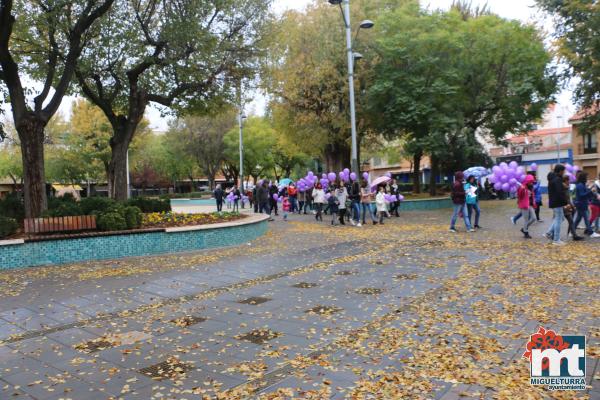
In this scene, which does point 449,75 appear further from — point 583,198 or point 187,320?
point 187,320

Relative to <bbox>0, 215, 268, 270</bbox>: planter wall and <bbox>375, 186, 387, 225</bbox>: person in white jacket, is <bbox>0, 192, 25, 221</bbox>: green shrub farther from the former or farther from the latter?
<bbox>375, 186, 387, 225</bbox>: person in white jacket

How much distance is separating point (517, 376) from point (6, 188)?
245 ft

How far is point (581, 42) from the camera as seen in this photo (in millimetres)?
16406

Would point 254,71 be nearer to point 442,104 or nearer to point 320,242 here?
point 320,242

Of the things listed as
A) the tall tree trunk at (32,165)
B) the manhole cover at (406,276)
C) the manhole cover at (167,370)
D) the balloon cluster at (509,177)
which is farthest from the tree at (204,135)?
the manhole cover at (167,370)

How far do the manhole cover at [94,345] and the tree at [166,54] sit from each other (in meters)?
11.7

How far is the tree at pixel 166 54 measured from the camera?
50.1ft

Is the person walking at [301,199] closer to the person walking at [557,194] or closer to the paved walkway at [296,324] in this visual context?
the paved walkway at [296,324]

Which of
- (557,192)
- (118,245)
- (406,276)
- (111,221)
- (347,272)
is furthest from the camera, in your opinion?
(111,221)

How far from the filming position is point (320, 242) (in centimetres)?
1249

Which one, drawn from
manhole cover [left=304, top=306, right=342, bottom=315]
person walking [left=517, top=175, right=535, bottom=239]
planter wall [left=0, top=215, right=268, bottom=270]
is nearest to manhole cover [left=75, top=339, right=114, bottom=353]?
manhole cover [left=304, top=306, right=342, bottom=315]

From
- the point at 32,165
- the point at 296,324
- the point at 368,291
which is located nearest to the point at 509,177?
the point at 368,291

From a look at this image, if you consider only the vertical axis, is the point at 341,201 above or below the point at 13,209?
below

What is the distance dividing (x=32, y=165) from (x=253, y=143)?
38.7 metres
